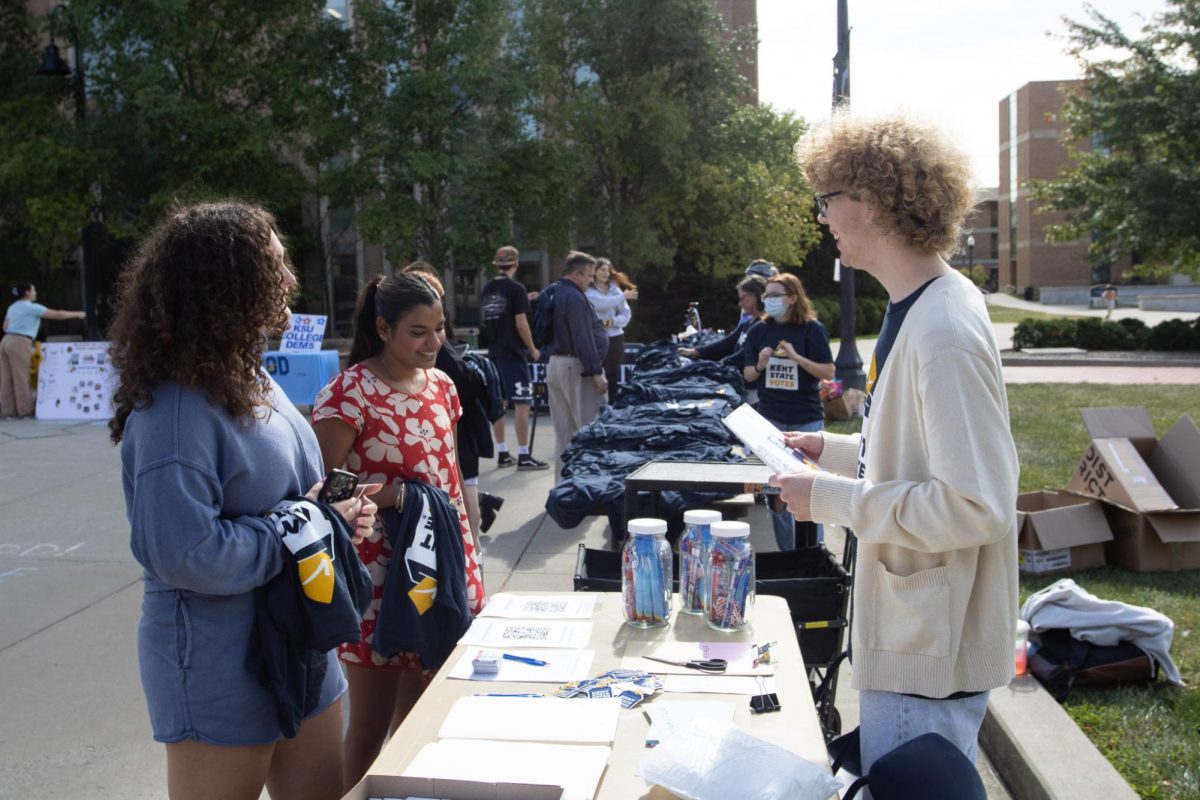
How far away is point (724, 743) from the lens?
6.40 ft

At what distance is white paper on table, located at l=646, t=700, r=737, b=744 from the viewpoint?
6.71 ft

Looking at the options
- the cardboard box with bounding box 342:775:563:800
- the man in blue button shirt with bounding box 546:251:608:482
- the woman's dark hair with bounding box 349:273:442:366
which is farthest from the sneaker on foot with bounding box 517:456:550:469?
the cardboard box with bounding box 342:775:563:800

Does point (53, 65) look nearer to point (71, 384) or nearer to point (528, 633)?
point (71, 384)

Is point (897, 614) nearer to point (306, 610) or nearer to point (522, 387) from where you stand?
point (306, 610)

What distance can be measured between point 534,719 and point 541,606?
79 centimetres

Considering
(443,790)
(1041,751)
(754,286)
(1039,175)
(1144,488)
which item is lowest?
(1041,751)

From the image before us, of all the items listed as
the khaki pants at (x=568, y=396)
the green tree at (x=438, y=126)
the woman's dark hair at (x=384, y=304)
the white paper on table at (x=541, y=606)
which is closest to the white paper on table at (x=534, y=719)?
the white paper on table at (x=541, y=606)

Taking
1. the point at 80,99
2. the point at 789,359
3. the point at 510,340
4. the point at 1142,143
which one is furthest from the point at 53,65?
the point at 1142,143

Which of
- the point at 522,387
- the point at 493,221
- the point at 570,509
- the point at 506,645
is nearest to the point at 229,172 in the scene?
the point at 493,221

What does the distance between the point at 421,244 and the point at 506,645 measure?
2163 cm

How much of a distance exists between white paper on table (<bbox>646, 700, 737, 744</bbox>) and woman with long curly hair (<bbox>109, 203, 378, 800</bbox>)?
2.84 ft

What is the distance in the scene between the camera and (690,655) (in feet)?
8.56

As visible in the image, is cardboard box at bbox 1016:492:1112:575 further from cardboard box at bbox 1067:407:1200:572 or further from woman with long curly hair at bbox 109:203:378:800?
woman with long curly hair at bbox 109:203:378:800

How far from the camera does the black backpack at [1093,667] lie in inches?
173
